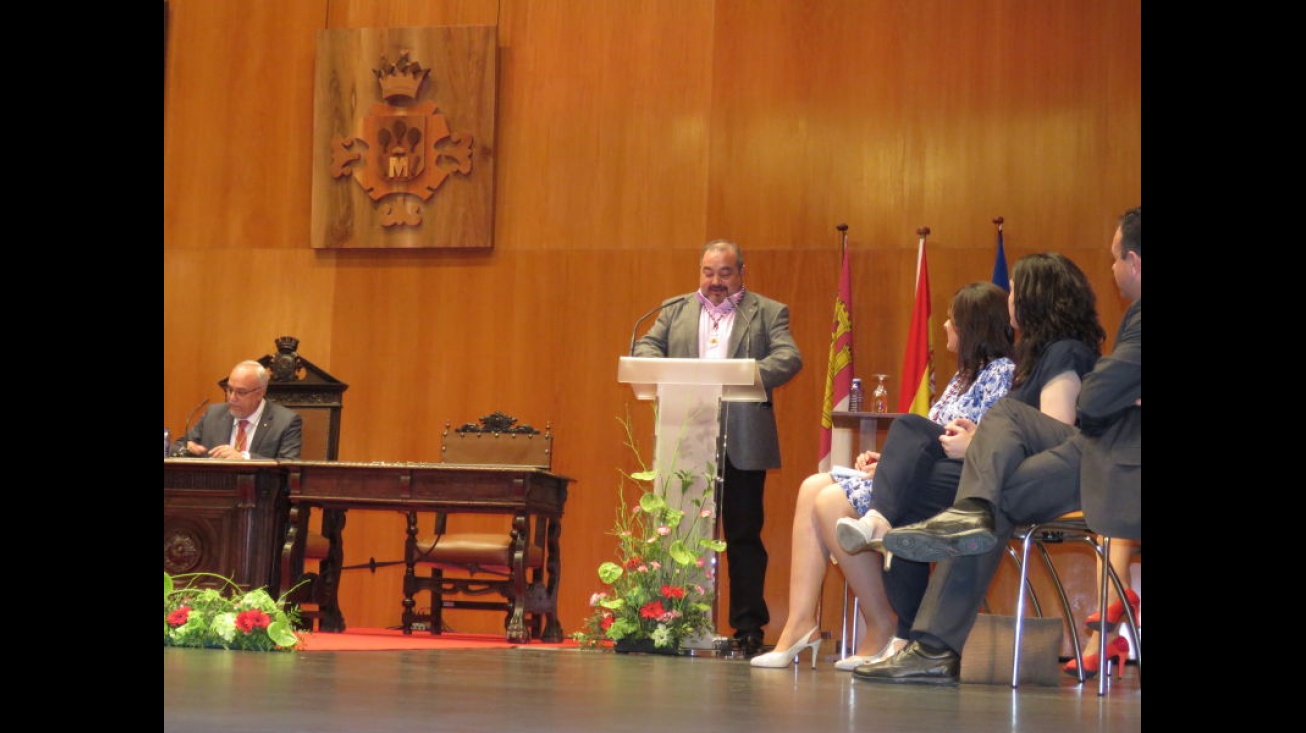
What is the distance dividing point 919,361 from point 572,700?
174 inches

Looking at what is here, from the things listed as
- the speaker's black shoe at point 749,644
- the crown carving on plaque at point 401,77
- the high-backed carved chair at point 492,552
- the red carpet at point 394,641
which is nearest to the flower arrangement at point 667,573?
the speaker's black shoe at point 749,644

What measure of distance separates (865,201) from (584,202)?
4.82ft

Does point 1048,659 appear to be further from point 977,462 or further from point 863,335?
point 863,335

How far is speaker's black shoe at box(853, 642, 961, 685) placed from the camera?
11.5 feet

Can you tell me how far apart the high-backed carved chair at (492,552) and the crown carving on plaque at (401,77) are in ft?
6.33

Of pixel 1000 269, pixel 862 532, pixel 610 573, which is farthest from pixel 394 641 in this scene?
pixel 1000 269

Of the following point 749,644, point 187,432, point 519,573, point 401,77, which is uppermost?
point 401,77

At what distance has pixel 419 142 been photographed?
7.97 metres

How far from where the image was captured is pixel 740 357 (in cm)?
602

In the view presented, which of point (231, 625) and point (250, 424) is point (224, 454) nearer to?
point (250, 424)

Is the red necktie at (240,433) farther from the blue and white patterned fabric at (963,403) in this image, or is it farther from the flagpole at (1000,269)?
the flagpole at (1000,269)

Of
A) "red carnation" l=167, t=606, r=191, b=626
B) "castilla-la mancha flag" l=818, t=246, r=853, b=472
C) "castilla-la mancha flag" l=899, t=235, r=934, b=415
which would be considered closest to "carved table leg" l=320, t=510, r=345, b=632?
"red carnation" l=167, t=606, r=191, b=626
